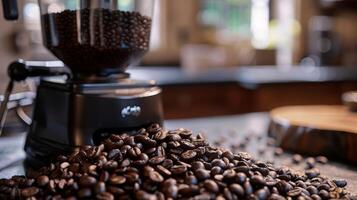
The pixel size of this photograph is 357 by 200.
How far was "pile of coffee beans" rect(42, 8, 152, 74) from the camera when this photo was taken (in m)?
0.81

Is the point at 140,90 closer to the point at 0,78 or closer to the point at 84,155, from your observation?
the point at 84,155

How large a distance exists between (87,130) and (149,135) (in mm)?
135

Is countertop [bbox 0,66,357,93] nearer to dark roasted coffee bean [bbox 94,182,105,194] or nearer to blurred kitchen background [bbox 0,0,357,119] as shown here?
blurred kitchen background [bbox 0,0,357,119]

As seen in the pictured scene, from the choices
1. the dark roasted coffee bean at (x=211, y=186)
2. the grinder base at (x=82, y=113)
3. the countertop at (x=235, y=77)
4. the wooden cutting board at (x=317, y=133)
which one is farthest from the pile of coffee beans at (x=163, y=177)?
the countertop at (x=235, y=77)

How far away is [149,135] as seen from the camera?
701 mm

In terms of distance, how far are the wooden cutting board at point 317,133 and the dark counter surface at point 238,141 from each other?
0.03 metres

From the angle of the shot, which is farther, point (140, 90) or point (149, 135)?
point (140, 90)

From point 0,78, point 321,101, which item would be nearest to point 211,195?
point 0,78

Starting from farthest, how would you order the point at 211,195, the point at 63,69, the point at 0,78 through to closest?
the point at 0,78 < the point at 63,69 < the point at 211,195

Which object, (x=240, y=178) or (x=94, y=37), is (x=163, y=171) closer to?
(x=240, y=178)

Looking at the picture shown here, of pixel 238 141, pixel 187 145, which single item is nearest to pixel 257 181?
pixel 187 145

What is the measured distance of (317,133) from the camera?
37.7 inches

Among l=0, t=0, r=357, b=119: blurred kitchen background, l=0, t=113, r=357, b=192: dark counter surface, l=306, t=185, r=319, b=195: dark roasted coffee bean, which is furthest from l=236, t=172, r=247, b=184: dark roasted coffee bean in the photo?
l=0, t=0, r=357, b=119: blurred kitchen background

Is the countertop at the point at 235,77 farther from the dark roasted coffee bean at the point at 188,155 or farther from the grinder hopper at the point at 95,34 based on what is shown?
the dark roasted coffee bean at the point at 188,155
